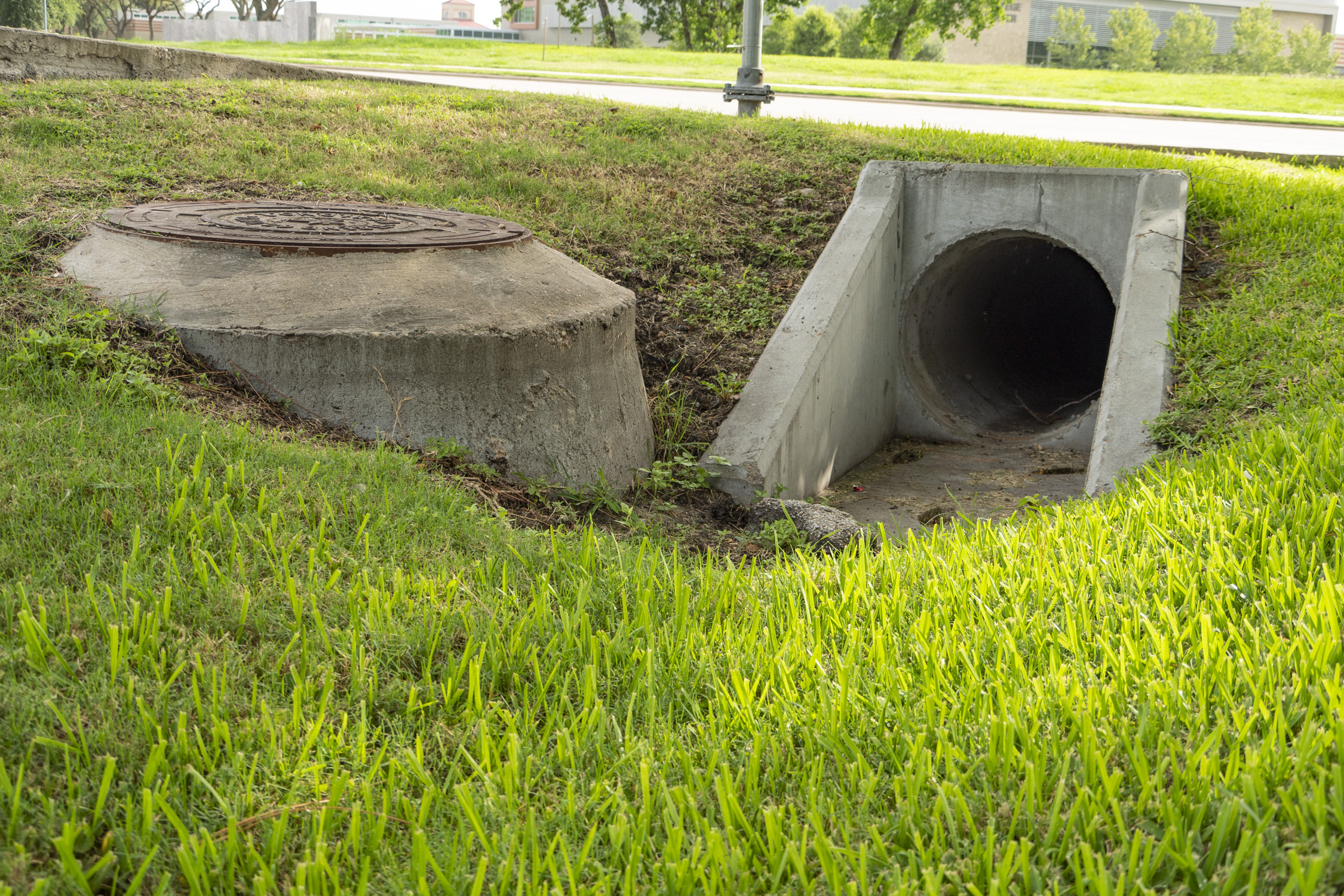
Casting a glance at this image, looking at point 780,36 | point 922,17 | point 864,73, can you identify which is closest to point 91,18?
point 780,36

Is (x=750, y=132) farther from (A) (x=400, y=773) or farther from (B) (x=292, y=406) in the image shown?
(A) (x=400, y=773)

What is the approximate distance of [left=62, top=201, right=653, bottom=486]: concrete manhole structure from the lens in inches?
164

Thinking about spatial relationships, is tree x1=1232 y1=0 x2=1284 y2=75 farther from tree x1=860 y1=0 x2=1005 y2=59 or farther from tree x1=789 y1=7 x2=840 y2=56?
tree x1=860 y1=0 x2=1005 y2=59

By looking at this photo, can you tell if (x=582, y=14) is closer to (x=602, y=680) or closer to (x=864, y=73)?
(x=864, y=73)

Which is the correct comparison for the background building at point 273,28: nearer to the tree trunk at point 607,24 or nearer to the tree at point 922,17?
the tree trunk at point 607,24

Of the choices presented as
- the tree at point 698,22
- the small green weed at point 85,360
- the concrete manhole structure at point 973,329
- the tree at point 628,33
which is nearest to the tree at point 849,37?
the tree at point 698,22

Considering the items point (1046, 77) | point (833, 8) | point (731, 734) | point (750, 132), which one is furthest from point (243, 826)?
point (833, 8)

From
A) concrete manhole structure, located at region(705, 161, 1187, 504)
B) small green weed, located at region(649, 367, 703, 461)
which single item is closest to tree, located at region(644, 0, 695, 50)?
concrete manhole structure, located at region(705, 161, 1187, 504)

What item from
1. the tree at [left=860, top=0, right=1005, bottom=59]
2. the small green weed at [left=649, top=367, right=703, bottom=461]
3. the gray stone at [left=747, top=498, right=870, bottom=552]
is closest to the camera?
the gray stone at [left=747, top=498, right=870, bottom=552]

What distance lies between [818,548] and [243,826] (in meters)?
2.89

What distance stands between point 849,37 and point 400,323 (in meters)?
57.0

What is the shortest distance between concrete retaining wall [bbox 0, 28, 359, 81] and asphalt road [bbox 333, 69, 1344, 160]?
173cm

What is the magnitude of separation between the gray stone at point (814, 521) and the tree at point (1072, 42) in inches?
2679

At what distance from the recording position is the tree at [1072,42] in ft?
210
